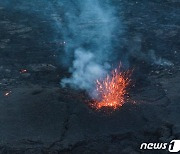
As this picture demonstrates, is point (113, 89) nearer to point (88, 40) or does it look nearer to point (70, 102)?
point (70, 102)

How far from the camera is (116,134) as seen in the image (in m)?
7.00

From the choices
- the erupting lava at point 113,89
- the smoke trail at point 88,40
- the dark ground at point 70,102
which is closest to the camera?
the dark ground at point 70,102

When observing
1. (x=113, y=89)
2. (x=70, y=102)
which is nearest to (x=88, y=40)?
(x=113, y=89)

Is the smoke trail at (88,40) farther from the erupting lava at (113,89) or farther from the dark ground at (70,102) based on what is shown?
the dark ground at (70,102)

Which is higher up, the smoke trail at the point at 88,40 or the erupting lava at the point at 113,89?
the smoke trail at the point at 88,40

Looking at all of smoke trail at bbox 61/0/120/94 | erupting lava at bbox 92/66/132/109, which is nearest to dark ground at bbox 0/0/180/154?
erupting lava at bbox 92/66/132/109

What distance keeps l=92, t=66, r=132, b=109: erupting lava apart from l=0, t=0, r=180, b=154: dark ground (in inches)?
10.4

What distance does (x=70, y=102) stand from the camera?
7941 mm

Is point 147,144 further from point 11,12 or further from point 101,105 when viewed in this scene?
point 11,12

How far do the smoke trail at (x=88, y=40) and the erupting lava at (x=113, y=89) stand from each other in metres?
0.29

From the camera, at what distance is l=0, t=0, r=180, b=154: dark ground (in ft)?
22.5

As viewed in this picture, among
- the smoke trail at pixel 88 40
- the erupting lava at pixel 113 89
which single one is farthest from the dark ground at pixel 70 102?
the smoke trail at pixel 88 40


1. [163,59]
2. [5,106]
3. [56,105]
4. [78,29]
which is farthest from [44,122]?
[78,29]

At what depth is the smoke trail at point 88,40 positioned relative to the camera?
905cm
